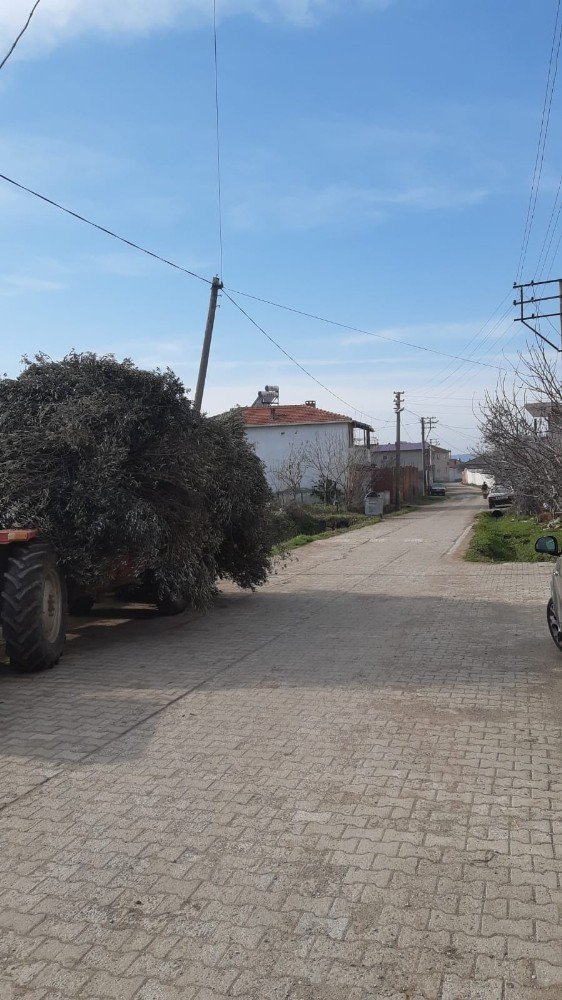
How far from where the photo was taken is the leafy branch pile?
326 inches

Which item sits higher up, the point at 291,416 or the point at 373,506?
the point at 291,416

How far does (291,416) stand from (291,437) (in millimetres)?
1879

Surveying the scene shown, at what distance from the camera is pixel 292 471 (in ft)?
150

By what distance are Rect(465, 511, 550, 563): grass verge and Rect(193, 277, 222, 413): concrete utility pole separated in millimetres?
6871

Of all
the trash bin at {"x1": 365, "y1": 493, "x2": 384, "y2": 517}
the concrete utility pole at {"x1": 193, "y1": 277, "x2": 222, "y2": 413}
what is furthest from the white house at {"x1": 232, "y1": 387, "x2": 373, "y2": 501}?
the concrete utility pole at {"x1": 193, "y1": 277, "x2": 222, "y2": 413}

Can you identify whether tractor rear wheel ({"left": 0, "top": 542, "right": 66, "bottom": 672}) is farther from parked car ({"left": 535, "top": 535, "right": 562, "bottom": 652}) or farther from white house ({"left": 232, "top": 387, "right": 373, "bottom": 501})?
white house ({"left": 232, "top": 387, "right": 373, "bottom": 501})

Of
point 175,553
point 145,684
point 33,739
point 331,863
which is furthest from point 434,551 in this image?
point 331,863

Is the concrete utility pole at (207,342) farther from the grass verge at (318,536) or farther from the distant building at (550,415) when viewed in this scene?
the distant building at (550,415)

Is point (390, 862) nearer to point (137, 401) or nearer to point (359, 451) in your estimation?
point (137, 401)

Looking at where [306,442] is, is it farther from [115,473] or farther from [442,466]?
[442,466]

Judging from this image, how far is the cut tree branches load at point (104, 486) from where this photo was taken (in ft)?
26.6

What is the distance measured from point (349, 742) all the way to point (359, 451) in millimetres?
43692

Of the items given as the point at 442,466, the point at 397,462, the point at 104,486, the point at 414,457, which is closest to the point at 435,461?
the point at 442,466

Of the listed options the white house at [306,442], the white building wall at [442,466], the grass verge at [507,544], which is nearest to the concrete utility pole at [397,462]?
the white house at [306,442]
